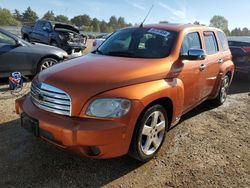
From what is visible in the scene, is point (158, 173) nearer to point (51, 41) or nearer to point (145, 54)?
point (145, 54)

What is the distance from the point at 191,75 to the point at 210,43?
1383mm

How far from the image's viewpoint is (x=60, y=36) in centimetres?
1334

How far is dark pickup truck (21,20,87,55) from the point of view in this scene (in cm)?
1334

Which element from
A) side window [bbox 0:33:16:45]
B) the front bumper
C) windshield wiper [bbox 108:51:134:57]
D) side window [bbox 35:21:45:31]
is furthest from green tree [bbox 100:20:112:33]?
the front bumper

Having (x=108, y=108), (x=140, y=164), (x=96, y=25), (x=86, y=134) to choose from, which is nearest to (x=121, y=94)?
(x=108, y=108)

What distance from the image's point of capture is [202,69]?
15.3 ft

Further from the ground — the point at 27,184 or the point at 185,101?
the point at 185,101

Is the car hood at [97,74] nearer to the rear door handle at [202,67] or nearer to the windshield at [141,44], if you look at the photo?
the windshield at [141,44]

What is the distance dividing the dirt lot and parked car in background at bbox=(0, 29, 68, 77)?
2.50 metres

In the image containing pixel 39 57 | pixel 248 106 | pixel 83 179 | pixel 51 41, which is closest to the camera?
pixel 83 179

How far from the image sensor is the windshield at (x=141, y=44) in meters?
4.09

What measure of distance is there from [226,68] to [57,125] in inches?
162

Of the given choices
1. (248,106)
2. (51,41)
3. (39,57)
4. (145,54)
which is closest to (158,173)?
(145,54)

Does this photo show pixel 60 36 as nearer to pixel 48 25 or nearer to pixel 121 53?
pixel 48 25
